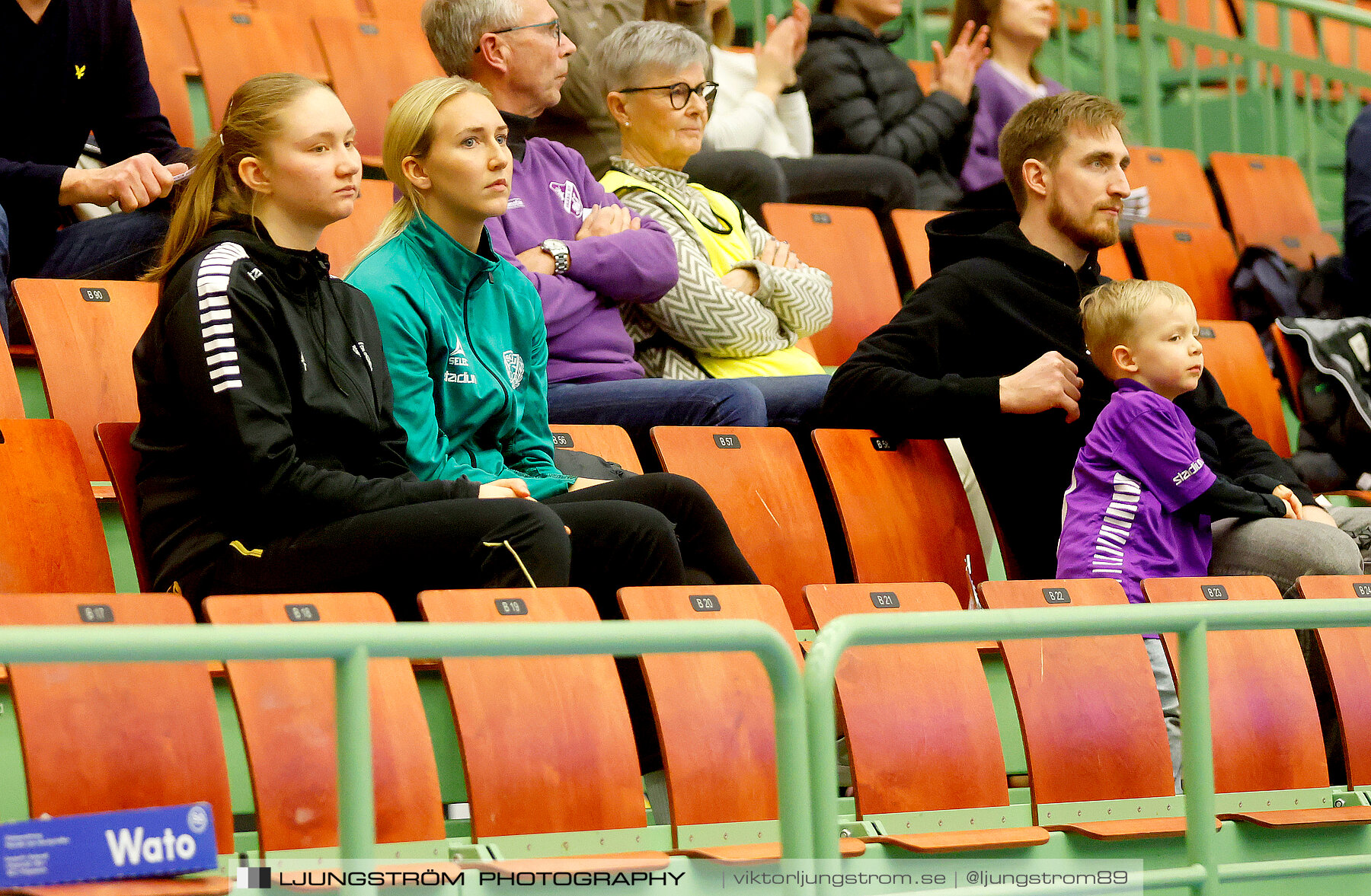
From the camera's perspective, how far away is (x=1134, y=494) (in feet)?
8.52

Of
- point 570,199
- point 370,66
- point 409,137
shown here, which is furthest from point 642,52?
point 370,66

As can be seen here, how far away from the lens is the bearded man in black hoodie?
108 inches

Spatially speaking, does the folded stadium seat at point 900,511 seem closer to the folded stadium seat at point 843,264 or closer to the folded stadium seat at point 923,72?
the folded stadium seat at point 843,264

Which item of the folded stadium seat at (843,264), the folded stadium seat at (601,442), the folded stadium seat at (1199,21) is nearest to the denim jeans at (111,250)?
the folded stadium seat at (601,442)

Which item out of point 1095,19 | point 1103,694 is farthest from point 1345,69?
point 1103,694

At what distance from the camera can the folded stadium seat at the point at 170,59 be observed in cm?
382

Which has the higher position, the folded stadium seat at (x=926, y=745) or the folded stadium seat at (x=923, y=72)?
the folded stadium seat at (x=923, y=72)

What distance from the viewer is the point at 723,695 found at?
1961mm

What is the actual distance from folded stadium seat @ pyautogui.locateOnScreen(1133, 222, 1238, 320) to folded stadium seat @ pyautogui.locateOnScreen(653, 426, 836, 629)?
6.55ft

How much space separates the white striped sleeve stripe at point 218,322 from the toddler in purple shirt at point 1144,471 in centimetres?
141

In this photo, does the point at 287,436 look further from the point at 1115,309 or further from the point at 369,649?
the point at 1115,309

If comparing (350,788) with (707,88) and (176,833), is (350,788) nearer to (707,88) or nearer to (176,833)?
(176,833)

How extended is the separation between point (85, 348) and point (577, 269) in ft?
2.90

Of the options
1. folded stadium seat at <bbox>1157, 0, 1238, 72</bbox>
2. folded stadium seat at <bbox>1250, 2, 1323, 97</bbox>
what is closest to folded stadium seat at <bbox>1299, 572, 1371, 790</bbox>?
folded stadium seat at <bbox>1157, 0, 1238, 72</bbox>
